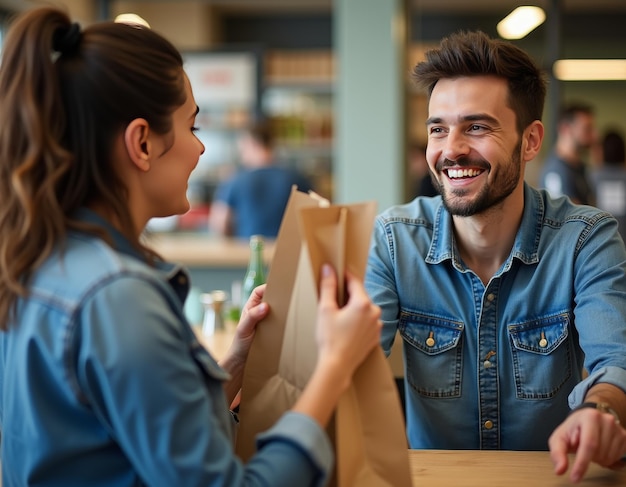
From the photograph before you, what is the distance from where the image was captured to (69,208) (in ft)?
3.27

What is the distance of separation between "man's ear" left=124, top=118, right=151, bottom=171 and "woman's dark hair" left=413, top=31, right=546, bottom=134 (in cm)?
81

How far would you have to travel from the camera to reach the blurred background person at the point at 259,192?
540 centimetres

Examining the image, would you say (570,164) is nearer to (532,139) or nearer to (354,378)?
(532,139)

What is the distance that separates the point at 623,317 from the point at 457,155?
430mm

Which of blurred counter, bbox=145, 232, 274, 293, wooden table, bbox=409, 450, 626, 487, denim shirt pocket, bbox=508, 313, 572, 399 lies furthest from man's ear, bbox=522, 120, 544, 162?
blurred counter, bbox=145, 232, 274, 293

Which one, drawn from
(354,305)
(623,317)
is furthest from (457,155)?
(354,305)

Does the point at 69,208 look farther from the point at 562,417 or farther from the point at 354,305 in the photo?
the point at 562,417

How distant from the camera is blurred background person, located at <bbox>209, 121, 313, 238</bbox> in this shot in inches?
213

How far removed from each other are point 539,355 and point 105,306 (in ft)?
3.18

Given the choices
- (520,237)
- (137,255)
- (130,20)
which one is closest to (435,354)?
(520,237)

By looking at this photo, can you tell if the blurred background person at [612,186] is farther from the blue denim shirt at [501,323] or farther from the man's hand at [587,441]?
the man's hand at [587,441]

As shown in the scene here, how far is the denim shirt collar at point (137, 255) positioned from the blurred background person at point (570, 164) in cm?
447

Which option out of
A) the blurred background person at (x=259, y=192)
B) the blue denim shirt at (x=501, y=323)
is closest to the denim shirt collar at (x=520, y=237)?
the blue denim shirt at (x=501, y=323)

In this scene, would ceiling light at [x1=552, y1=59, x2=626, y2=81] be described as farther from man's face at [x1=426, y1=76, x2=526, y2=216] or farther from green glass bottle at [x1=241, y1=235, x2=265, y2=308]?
man's face at [x1=426, y1=76, x2=526, y2=216]
